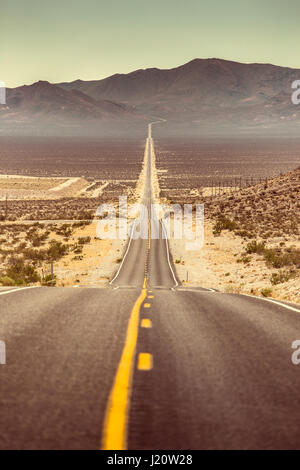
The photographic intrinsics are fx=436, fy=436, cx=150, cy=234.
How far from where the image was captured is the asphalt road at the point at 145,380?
3.51 metres

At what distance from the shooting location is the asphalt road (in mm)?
3506

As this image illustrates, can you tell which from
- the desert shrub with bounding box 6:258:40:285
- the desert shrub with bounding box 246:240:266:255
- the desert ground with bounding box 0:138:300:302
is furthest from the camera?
the desert shrub with bounding box 246:240:266:255

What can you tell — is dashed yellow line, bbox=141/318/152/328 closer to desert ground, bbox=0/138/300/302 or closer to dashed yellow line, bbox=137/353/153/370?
dashed yellow line, bbox=137/353/153/370

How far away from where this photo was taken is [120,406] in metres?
3.94

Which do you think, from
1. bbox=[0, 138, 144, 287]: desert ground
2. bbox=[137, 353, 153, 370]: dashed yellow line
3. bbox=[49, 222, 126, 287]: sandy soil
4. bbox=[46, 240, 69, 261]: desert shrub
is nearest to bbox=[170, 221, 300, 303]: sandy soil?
bbox=[49, 222, 126, 287]: sandy soil

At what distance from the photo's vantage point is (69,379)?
15.0 ft

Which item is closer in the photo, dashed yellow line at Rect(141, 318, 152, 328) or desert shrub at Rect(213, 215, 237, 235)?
dashed yellow line at Rect(141, 318, 152, 328)

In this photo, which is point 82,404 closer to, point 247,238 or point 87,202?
point 247,238

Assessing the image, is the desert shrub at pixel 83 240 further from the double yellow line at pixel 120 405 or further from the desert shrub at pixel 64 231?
the double yellow line at pixel 120 405

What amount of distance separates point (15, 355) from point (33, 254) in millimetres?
45311

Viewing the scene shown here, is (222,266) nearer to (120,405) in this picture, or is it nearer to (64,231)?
(64,231)

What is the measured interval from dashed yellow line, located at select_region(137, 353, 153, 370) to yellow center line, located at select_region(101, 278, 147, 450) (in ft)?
0.29

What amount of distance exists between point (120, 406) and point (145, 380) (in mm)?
688
